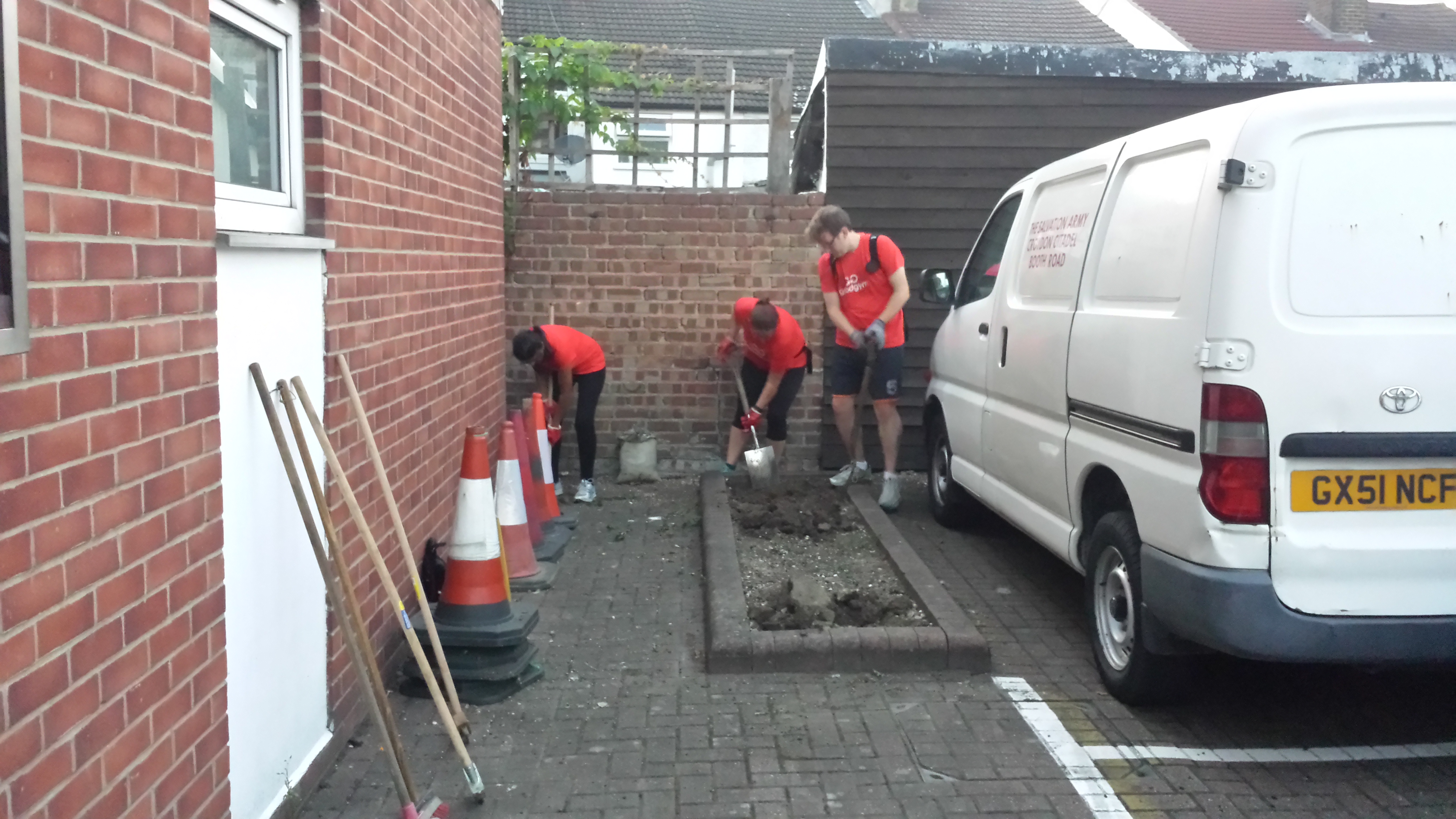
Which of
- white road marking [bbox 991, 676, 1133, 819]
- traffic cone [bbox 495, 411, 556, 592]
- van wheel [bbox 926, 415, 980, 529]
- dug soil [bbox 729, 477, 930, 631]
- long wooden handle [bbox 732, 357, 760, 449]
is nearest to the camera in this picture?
white road marking [bbox 991, 676, 1133, 819]

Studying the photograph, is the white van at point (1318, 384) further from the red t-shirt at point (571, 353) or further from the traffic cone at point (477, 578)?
the red t-shirt at point (571, 353)

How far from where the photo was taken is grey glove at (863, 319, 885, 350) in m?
7.24

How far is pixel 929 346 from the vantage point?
8469 millimetres

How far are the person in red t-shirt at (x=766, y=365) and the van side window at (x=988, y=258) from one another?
1.30 metres

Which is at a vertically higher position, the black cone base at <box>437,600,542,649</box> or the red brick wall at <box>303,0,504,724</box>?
the red brick wall at <box>303,0,504,724</box>

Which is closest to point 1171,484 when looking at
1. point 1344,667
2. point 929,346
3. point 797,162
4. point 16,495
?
point 1344,667

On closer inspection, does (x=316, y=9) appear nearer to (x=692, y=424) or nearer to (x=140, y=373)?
(x=140, y=373)

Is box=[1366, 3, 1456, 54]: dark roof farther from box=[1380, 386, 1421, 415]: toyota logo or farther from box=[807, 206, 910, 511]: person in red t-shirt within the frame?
box=[1380, 386, 1421, 415]: toyota logo

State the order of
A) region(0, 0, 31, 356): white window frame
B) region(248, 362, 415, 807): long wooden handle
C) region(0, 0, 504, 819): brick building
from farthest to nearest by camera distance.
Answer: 1. region(248, 362, 415, 807): long wooden handle
2. region(0, 0, 504, 819): brick building
3. region(0, 0, 31, 356): white window frame

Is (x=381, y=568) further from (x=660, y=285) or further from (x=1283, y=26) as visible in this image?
(x=1283, y=26)

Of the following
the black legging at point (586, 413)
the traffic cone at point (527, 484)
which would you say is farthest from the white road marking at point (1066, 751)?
the black legging at point (586, 413)

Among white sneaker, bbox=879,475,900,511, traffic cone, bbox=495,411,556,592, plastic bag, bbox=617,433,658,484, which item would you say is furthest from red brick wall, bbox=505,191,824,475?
traffic cone, bbox=495,411,556,592

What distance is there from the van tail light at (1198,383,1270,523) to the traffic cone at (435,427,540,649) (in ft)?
8.34

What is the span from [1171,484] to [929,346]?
4882 mm
